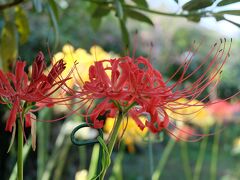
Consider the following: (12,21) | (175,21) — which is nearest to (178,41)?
(175,21)

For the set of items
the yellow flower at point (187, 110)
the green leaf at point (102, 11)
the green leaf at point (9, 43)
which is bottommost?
the yellow flower at point (187, 110)

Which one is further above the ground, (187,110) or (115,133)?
(115,133)

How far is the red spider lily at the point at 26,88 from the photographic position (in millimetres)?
427

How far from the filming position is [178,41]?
643 cm

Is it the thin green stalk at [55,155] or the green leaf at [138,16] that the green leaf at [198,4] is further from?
the thin green stalk at [55,155]

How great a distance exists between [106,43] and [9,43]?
3197mm

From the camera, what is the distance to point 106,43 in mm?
4020

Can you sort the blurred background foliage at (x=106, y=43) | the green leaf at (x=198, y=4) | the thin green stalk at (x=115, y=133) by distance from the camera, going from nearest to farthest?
the thin green stalk at (x=115, y=133), the green leaf at (x=198, y=4), the blurred background foliage at (x=106, y=43)

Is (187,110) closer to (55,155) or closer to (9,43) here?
(55,155)

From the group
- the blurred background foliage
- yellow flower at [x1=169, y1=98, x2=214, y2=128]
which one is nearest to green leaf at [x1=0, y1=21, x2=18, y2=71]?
the blurred background foliage

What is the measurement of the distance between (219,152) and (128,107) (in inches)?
207

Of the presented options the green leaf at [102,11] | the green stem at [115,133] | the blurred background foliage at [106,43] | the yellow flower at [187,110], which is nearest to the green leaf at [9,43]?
the blurred background foliage at [106,43]

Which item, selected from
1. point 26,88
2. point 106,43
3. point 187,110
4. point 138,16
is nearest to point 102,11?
point 138,16

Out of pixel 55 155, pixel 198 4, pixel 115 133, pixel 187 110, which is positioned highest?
pixel 198 4
